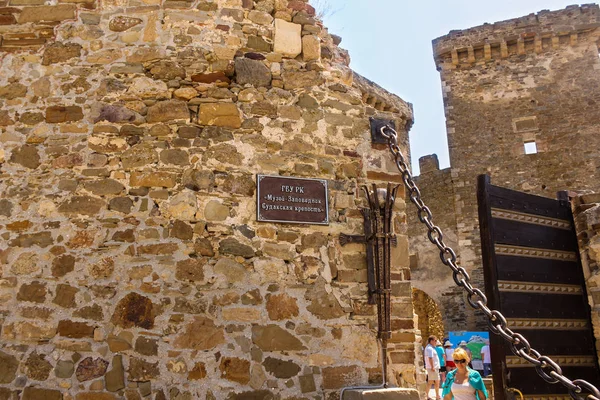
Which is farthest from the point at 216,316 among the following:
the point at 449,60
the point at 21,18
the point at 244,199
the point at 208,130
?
the point at 449,60

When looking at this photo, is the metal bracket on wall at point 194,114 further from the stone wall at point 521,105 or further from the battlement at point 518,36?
the battlement at point 518,36

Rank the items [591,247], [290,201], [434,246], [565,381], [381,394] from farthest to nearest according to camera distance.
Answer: [434,246] → [591,247] → [290,201] → [381,394] → [565,381]

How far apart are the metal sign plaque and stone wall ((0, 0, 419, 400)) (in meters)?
0.07

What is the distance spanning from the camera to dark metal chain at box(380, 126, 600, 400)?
9.06 feet

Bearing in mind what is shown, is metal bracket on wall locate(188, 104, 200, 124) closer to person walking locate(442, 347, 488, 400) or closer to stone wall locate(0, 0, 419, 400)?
stone wall locate(0, 0, 419, 400)

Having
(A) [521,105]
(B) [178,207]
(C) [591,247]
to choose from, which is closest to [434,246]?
(A) [521,105]

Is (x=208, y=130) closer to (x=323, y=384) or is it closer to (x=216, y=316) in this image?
(x=216, y=316)

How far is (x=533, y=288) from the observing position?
4285 millimetres

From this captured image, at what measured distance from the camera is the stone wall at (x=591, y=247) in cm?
425

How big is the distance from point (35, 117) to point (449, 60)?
50.6ft

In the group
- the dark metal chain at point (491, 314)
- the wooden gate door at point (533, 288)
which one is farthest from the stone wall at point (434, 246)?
the dark metal chain at point (491, 314)

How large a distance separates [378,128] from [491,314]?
A: 1786 mm

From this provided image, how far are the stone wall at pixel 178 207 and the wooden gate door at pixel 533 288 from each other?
2.50 ft

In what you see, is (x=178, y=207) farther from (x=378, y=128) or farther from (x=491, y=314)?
(x=491, y=314)
